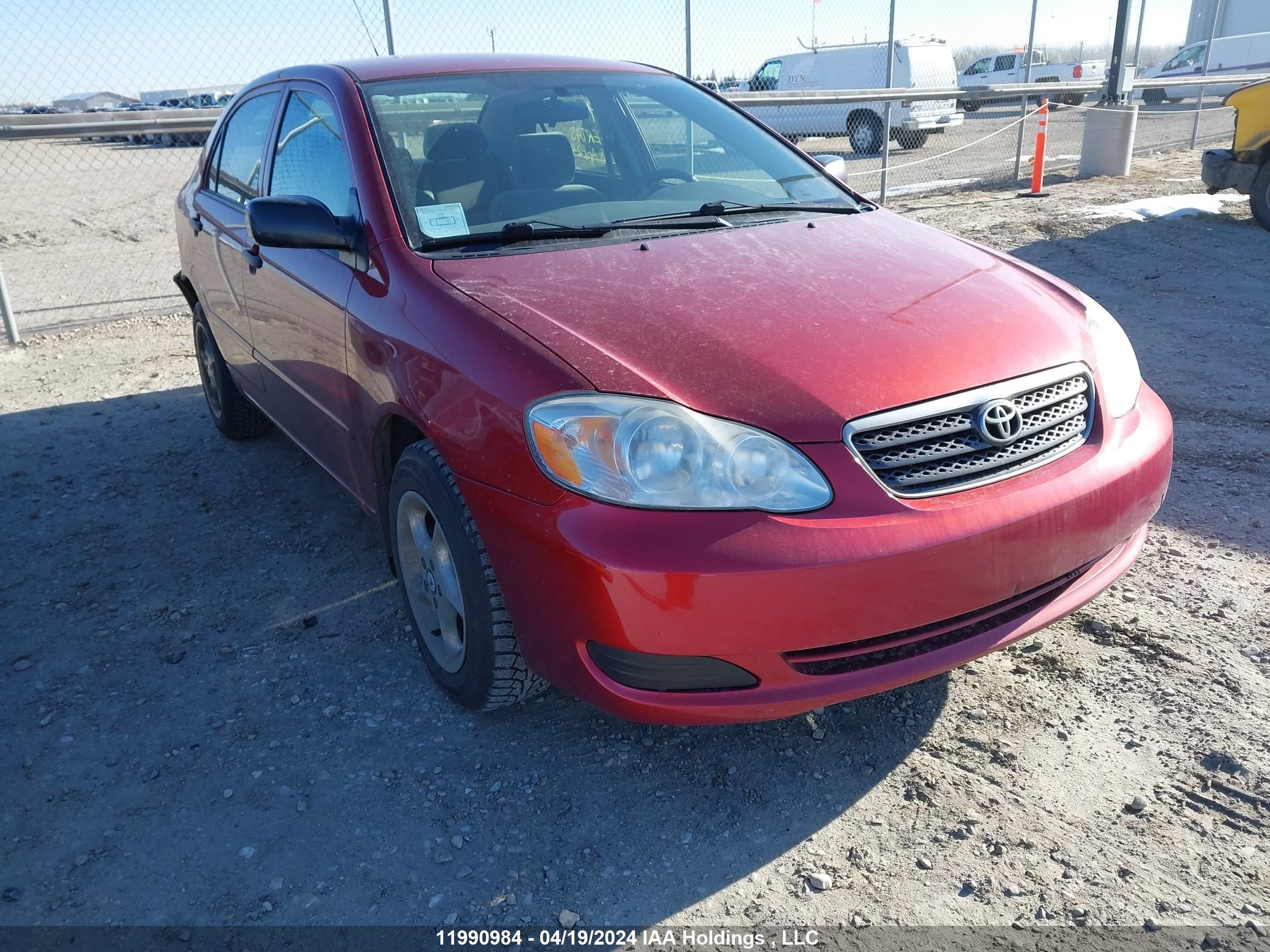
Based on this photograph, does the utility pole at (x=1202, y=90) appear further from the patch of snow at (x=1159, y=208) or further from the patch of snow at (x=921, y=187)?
the patch of snow at (x=1159, y=208)

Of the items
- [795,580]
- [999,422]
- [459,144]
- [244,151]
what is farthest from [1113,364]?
[244,151]

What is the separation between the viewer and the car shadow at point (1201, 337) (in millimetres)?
3826

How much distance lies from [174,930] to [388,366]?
4.65 feet

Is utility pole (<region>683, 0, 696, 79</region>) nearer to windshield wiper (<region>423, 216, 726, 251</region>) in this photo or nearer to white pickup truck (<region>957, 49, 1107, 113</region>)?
windshield wiper (<region>423, 216, 726, 251</region>)

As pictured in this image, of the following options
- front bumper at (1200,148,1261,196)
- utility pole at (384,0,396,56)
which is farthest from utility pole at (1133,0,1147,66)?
utility pole at (384,0,396,56)

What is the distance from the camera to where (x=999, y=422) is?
2201 millimetres

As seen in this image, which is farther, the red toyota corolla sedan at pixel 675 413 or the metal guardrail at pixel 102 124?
the metal guardrail at pixel 102 124

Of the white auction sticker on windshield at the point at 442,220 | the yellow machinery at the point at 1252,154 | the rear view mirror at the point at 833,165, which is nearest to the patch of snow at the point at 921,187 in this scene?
Result: the yellow machinery at the point at 1252,154

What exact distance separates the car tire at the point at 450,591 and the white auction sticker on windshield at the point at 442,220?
0.65 m

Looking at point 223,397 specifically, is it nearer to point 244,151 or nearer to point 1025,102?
point 244,151

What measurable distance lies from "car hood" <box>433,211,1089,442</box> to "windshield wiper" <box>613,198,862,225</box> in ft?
0.55

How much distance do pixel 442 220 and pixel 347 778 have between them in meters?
1.58

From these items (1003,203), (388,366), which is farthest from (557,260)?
(1003,203)

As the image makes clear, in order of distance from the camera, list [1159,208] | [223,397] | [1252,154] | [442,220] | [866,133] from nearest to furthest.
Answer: [442,220] < [223,397] < [1252,154] < [1159,208] < [866,133]
